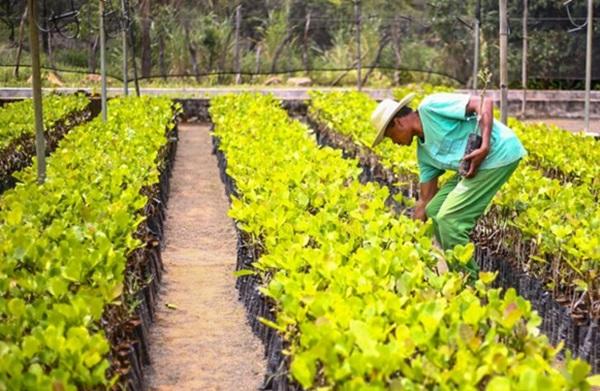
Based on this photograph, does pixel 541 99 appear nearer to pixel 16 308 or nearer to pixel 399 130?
pixel 399 130

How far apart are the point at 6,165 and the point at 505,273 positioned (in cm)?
627

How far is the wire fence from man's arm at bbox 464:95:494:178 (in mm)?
19752

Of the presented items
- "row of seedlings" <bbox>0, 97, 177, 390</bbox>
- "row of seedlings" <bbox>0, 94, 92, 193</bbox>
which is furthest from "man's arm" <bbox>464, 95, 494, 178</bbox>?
"row of seedlings" <bbox>0, 94, 92, 193</bbox>

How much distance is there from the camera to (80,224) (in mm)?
6059

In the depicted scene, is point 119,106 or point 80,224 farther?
point 119,106

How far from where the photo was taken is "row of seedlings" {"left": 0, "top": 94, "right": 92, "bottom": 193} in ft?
38.2

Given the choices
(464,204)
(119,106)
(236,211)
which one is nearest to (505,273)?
(464,204)

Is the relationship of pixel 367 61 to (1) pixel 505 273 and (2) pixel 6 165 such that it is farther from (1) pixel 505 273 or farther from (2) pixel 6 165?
(1) pixel 505 273

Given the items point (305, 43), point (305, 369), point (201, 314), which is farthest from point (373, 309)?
point (305, 43)

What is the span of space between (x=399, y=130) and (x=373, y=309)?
2.52 meters

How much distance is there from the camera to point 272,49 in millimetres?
27750

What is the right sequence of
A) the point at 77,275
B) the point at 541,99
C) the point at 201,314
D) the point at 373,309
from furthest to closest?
the point at 541,99 → the point at 201,314 → the point at 77,275 → the point at 373,309

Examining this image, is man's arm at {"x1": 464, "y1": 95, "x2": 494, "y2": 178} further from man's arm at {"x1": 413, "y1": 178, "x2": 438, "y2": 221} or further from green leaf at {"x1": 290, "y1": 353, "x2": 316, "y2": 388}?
green leaf at {"x1": 290, "y1": 353, "x2": 316, "y2": 388}

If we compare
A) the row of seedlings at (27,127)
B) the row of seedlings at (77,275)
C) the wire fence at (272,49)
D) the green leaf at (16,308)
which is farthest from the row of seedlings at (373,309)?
the wire fence at (272,49)
